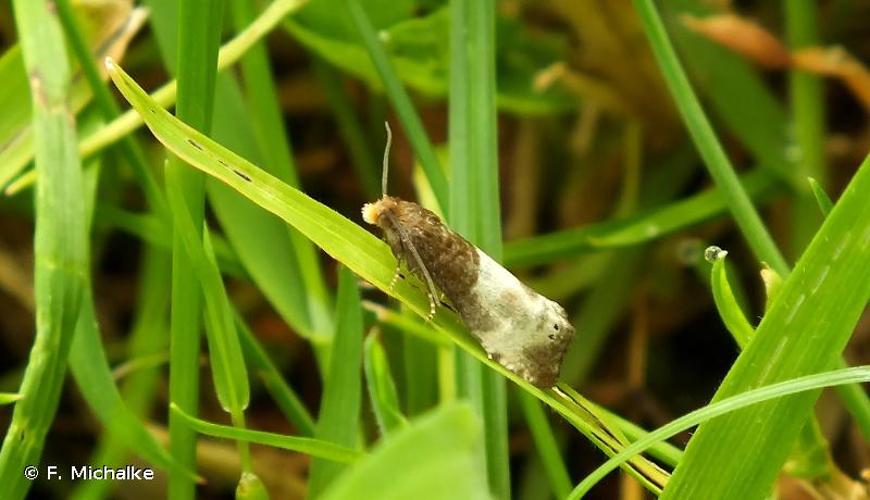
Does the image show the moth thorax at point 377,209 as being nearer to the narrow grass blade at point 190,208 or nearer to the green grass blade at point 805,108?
the narrow grass blade at point 190,208

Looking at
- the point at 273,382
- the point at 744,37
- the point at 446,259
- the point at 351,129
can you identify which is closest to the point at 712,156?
the point at 446,259

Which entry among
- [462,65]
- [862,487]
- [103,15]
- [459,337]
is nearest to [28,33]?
[103,15]

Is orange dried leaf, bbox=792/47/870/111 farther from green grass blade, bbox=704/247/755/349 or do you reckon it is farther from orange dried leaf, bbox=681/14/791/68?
green grass blade, bbox=704/247/755/349

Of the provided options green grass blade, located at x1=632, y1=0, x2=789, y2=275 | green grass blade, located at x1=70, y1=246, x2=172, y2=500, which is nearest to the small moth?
green grass blade, located at x1=632, y1=0, x2=789, y2=275

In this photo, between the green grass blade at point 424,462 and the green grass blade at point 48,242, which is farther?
the green grass blade at point 48,242

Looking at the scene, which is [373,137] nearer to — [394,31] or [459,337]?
[394,31]

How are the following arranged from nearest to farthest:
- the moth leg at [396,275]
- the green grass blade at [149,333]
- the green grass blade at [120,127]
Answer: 1. the moth leg at [396,275]
2. the green grass blade at [120,127]
3. the green grass blade at [149,333]

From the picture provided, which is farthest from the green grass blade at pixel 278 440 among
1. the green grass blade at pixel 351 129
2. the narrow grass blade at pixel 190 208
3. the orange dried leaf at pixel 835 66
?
the orange dried leaf at pixel 835 66
